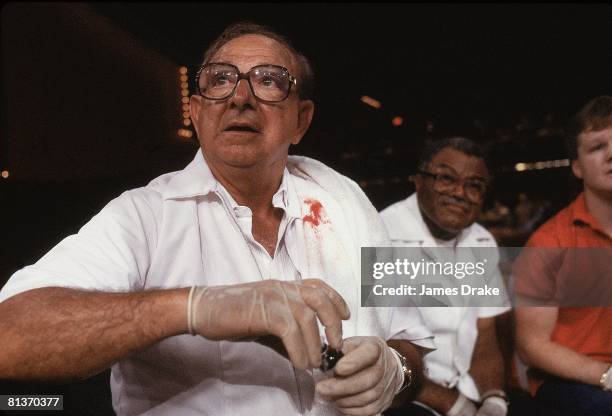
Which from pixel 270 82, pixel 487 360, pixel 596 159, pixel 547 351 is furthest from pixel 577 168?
pixel 270 82

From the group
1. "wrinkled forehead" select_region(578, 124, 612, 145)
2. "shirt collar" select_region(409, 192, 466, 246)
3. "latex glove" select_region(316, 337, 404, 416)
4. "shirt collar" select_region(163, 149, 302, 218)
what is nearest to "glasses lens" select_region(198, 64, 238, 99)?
"shirt collar" select_region(163, 149, 302, 218)

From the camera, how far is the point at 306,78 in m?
1.15

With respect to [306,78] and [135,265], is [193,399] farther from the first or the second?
[306,78]

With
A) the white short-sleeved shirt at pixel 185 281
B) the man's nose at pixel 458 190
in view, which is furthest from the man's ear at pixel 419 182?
the white short-sleeved shirt at pixel 185 281

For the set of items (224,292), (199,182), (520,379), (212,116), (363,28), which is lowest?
(520,379)

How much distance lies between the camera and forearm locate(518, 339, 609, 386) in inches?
47.7

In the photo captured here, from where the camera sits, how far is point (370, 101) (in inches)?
92.0

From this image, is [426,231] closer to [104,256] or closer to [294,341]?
[294,341]

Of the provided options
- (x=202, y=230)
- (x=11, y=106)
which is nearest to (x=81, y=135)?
(x=11, y=106)

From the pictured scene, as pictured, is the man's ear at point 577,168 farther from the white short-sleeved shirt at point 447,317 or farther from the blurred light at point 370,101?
the blurred light at point 370,101

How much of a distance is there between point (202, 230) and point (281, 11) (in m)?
0.98

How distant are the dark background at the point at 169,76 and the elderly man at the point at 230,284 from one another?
0.98 ft

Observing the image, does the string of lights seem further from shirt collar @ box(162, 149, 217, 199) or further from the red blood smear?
the red blood smear

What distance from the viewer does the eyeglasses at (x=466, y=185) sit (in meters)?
1.54
